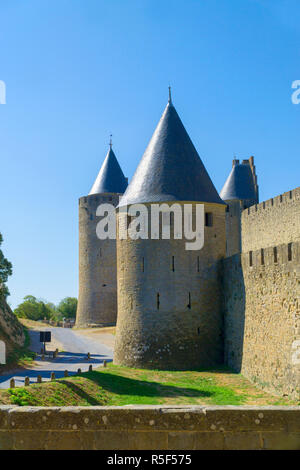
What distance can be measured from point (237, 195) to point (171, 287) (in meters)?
21.0

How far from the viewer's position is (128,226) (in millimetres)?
22219

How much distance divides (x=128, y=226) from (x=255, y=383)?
852 centimetres

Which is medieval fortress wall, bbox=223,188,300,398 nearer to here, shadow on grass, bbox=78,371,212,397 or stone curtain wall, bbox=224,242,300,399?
stone curtain wall, bbox=224,242,300,399

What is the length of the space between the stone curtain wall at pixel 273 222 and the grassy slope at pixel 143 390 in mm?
12437

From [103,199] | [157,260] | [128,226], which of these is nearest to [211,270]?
[157,260]

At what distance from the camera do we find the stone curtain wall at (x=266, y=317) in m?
14.4

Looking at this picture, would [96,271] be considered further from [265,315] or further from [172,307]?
[265,315]

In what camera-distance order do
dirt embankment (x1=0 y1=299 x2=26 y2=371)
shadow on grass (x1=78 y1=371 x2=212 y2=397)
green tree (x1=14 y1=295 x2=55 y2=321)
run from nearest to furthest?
shadow on grass (x1=78 y1=371 x2=212 y2=397)
dirt embankment (x1=0 y1=299 x2=26 y2=371)
green tree (x1=14 y1=295 x2=55 y2=321)

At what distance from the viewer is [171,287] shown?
21125 mm

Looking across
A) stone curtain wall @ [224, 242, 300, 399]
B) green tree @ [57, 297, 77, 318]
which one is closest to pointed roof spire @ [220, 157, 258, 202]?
stone curtain wall @ [224, 242, 300, 399]

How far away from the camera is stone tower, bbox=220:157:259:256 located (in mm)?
39562

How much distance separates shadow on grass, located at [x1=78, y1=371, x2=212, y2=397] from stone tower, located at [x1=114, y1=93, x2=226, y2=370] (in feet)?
8.76

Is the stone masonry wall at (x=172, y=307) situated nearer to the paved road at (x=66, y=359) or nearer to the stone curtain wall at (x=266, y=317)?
the stone curtain wall at (x=266, y=317)
